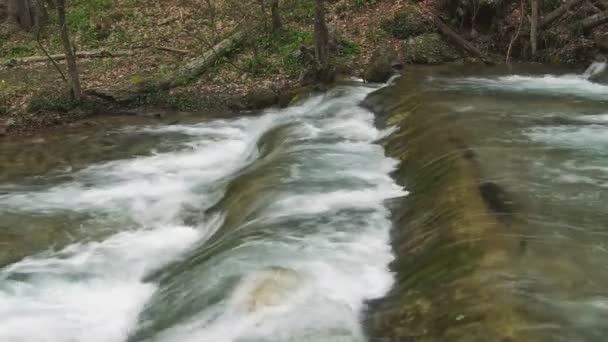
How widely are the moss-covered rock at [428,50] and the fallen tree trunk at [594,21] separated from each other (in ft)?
11.6

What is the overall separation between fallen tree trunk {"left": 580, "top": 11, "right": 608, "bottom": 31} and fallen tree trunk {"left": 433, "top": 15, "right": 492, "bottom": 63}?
2.78m

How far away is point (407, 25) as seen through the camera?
64.0ft

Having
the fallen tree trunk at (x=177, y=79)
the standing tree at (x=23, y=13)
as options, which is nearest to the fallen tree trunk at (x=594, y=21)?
the fallen tree trunk at (x=177, y=79)

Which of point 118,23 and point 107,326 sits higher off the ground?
point 118,23

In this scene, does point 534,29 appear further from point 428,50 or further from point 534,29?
point 428,50

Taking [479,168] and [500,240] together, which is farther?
[479,168]

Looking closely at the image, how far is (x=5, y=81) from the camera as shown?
18.5m

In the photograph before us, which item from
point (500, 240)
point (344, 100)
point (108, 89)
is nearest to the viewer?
point (500, 240)

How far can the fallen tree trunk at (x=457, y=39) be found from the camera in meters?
18.1

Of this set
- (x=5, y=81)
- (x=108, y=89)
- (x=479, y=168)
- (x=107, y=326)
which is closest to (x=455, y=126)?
(x=479, y=168)

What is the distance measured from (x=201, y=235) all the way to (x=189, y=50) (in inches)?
486

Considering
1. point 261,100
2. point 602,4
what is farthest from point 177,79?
point 602,4

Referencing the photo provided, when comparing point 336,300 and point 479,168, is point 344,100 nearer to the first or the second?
point 479,168

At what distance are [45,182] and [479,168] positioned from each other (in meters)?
8.13
